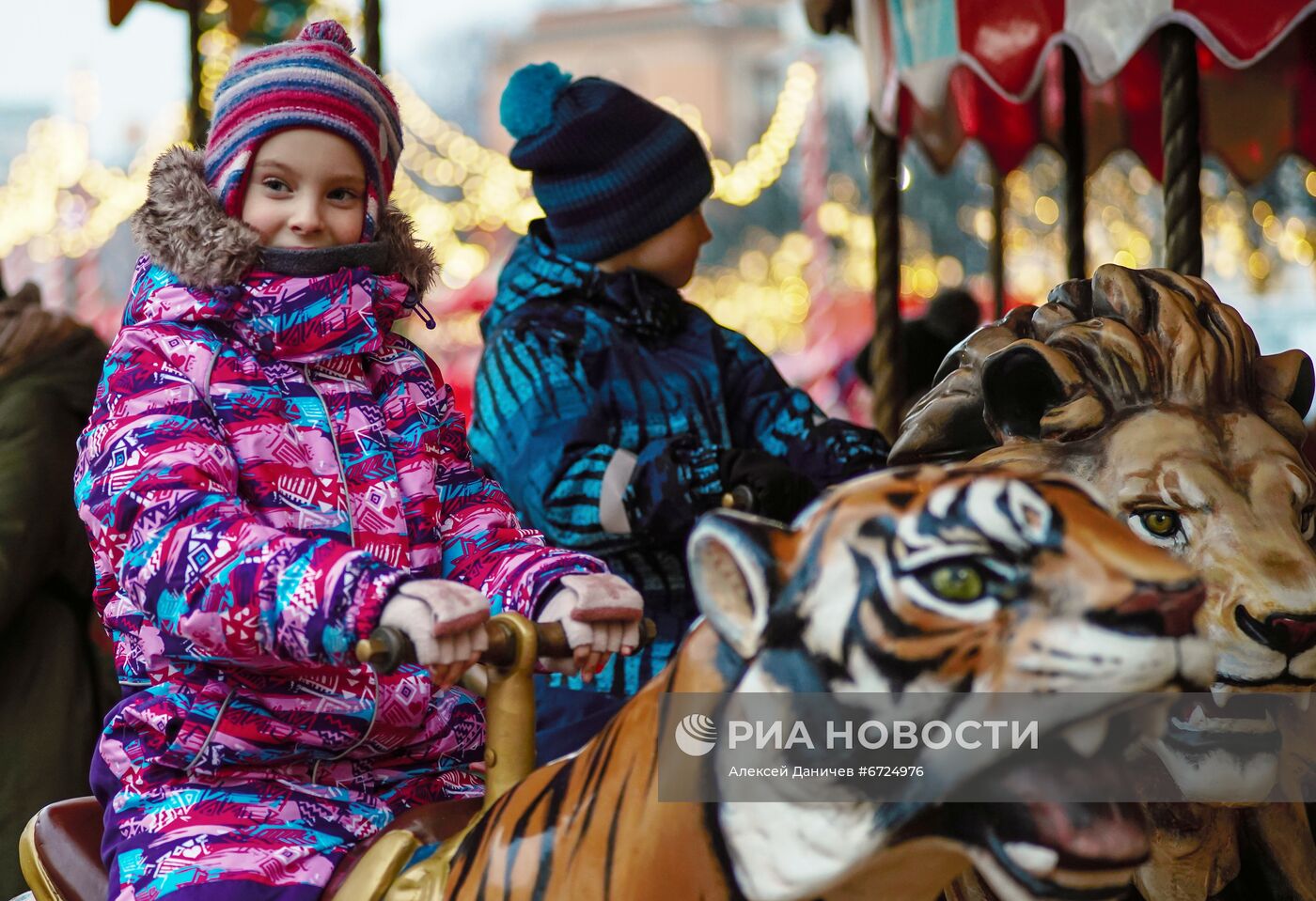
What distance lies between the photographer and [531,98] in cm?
266

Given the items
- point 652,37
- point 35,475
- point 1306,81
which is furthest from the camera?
point 652,37

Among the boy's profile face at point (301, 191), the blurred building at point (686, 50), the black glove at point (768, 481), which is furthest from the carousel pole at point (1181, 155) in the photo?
the blurred building at point (686, 50)

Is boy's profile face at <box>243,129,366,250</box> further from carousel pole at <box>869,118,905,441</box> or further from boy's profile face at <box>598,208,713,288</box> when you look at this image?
carousel pole at <box>869,118,905,441</box>

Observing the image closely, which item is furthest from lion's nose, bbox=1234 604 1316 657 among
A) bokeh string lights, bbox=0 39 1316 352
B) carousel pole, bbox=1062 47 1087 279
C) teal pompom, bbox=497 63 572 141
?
bokeh string lights, bbox=0 39 1316 352

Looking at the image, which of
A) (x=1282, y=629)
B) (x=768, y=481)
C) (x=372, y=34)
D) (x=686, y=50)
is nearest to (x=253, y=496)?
(x=768, y=481)

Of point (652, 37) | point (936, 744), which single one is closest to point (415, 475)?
point (936, 744)

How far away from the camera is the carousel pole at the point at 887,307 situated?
3.57 meters

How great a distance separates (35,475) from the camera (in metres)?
2.93

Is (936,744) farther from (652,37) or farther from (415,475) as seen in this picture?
(652,37)

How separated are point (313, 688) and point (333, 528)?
0.57 ft

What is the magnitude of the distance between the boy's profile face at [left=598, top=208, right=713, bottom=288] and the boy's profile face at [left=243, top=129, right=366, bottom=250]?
0.92m

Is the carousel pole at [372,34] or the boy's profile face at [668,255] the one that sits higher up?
the carousel pole at [372,34]

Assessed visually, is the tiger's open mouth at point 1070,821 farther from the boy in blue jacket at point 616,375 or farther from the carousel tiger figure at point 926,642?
the boy in blue jacket at point 616,375

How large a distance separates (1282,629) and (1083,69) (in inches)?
118
